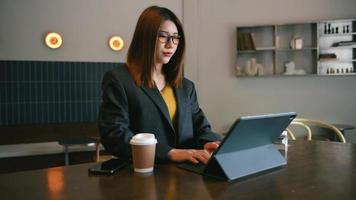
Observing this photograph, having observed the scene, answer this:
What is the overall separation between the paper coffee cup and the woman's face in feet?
1.35

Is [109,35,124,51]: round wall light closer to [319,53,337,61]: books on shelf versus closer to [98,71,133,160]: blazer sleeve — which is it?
[319,53,337,61]: books on shelf

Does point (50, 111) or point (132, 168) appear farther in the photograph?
point (50, 111)

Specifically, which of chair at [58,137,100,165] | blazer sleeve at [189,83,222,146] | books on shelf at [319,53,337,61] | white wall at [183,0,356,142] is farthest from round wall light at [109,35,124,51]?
blazer sleeve at [189,83,222,146]

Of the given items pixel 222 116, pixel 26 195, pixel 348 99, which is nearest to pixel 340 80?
pixel 348 99

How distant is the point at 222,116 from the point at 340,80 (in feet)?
4.92

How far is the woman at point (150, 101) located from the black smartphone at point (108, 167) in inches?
1.9

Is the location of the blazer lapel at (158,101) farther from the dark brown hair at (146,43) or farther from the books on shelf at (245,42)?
the books on shelf at (245,42)

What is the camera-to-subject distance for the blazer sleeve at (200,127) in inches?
56.8

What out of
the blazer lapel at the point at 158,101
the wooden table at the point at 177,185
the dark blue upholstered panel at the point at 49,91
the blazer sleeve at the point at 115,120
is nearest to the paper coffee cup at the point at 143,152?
the wooden table at the point at 177,185

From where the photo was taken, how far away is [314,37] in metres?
4.31

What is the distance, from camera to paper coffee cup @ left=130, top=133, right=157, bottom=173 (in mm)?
1067

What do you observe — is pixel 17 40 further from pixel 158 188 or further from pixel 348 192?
pixel 348 192

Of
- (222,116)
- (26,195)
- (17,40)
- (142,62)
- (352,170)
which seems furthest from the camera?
(222,116)

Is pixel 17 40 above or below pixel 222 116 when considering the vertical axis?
above
